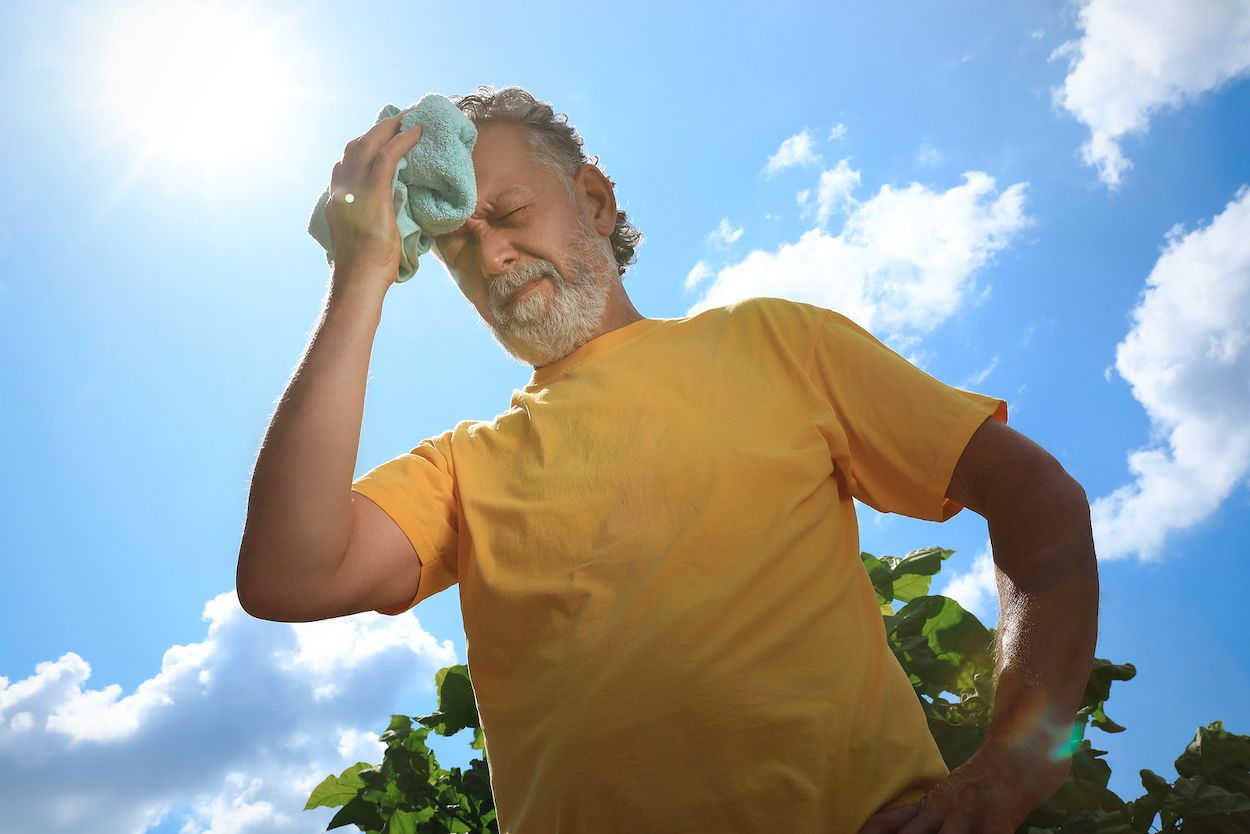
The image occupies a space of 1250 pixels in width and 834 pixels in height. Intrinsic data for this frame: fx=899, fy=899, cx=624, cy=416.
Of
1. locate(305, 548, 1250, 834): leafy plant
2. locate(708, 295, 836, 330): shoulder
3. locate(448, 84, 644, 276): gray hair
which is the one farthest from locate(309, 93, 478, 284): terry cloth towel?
locate(305, 548, 1250, 834): leafy plant

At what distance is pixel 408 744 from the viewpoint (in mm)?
2703

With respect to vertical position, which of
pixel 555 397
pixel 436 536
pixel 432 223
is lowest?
pixel 436 536

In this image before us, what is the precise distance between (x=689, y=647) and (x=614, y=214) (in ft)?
4.28

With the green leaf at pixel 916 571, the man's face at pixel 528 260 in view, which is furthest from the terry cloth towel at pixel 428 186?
the green leaf at pixel 916 571

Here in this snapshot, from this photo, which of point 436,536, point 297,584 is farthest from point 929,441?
point 297,584

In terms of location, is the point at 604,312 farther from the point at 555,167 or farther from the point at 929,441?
the point at 929,441

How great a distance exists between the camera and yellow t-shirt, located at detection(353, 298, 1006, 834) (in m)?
1.21

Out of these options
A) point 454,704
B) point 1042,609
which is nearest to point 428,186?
point 1042,609

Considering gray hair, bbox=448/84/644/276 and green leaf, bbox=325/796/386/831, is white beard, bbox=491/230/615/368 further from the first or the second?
green leaf, bbox=325/796/386/831

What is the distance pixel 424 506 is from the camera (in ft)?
5.49

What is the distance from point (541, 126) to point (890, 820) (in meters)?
1.83

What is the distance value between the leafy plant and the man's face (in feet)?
3.63

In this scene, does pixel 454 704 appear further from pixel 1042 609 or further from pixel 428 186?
pixel 1042 609

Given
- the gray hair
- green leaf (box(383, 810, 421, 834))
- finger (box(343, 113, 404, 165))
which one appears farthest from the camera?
green leaf (box(383, 810, 421, 834))
